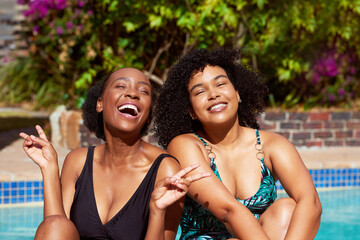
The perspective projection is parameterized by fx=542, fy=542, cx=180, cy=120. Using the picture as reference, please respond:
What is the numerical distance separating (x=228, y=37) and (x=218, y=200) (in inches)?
218

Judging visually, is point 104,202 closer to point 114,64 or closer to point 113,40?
point 114,64

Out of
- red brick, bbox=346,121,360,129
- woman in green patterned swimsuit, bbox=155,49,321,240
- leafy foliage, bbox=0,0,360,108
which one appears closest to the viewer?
woman in green patterned swimsuit, bbox=155,49,321,240

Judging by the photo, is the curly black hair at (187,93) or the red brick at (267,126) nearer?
the curly black hair at (187,93)

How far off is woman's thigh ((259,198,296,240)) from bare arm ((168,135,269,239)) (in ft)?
0.38

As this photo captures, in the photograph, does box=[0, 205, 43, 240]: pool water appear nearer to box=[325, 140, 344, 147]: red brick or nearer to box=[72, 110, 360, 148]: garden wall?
box=[72, 110, 360, 148]: garden wall

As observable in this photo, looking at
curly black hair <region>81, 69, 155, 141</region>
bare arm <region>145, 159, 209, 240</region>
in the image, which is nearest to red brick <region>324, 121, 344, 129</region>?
curly black hair <region>81, 69, 155, 141</region>

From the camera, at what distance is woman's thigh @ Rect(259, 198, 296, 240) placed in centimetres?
279

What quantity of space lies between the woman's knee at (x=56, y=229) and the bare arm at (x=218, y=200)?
69 centimetres

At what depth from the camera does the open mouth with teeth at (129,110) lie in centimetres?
265

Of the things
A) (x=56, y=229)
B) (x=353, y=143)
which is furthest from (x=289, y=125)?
(x=56, y=229)

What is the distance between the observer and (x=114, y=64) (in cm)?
732

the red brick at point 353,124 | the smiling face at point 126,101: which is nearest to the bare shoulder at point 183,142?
the smiling face at point 126,101

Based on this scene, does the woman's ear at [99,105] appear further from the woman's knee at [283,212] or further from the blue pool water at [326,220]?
the blue pool water at [326,220]

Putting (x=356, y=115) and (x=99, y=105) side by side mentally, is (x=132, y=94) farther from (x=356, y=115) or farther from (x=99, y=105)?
(x=356, y=115)
